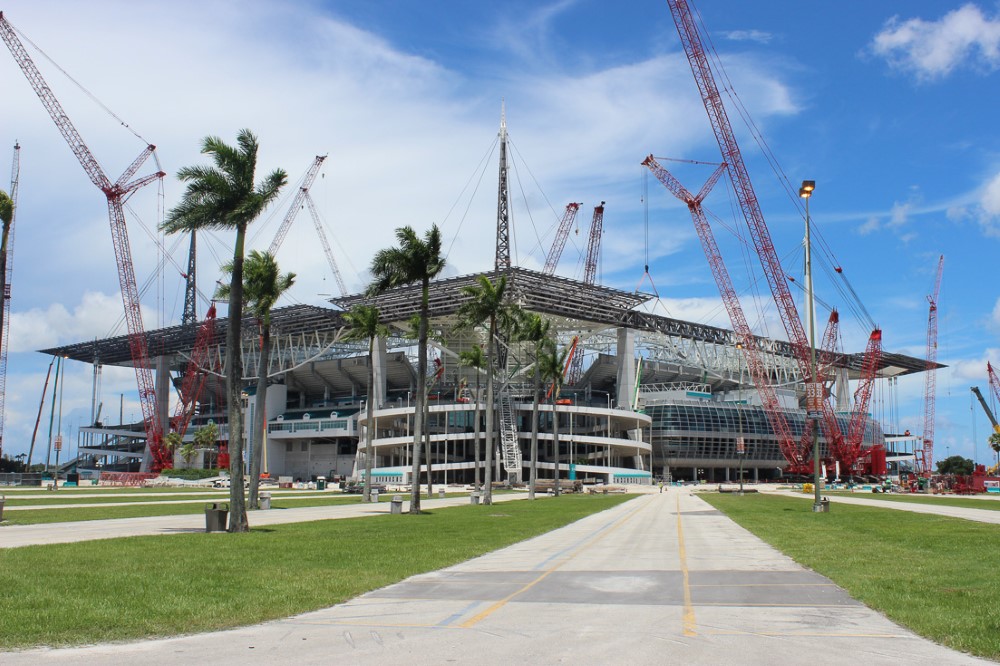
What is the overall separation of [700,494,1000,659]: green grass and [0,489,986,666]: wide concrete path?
1.73 ft

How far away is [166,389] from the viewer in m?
163

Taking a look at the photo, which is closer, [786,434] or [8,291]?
[8,291]

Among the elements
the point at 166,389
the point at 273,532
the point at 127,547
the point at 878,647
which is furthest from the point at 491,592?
the point at 166,389

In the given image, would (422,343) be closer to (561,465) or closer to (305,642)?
(305,642)

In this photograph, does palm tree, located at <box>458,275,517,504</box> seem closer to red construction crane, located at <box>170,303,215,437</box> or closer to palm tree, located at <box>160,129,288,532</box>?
palm tree, located at <box>160,129,288,532</box>

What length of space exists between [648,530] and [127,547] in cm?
1876

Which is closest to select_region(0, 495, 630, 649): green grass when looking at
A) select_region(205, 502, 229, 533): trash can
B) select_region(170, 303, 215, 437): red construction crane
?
select_region(205, 502, 229, 533): trash can

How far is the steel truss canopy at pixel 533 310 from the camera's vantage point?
11856cm

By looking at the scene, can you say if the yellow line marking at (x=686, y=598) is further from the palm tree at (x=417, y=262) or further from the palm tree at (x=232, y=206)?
the palm tree at (x=417, y=262)

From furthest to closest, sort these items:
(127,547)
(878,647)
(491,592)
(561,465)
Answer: (561,465) < (127,547) < (491,592) < (878,647)

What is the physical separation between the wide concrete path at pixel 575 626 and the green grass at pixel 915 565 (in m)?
0.53

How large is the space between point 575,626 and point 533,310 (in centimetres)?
10754

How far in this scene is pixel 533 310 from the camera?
118750mm

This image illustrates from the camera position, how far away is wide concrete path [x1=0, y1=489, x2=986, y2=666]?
9648 millimetres
